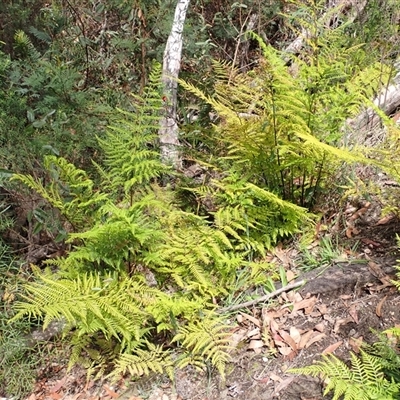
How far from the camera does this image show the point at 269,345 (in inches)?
111

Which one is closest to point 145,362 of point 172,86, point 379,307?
point 379,307

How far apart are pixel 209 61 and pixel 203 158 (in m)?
1.19

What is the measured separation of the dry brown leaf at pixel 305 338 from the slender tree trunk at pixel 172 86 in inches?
62.1

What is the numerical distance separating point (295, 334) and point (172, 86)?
2020 mm

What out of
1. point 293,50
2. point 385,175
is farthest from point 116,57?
point 385,175

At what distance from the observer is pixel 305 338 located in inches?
110

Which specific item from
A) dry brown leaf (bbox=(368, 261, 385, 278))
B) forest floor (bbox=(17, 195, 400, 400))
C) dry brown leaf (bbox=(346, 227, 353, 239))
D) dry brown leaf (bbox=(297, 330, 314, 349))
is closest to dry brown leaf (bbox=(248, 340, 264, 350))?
forest floor (bbox=(17, 195, 400, 400))

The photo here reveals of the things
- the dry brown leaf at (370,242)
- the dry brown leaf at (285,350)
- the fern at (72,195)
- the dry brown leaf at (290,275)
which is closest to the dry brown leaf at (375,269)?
the dry brown leaf at (370,242)

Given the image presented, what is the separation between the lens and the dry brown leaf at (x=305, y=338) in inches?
109

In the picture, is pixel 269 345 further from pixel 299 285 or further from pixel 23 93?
pixel 23 93

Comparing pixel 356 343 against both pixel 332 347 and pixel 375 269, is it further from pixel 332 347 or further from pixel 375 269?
pixel 375 269

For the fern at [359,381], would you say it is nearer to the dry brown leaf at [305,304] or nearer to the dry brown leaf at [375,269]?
the dry brown leaf at [305,304]

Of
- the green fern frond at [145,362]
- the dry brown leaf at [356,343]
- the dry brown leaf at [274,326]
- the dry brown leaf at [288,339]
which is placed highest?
the dry brown leaf at [356,343]

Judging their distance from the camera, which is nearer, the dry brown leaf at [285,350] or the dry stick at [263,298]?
the dry brown leaf at [285,350]
